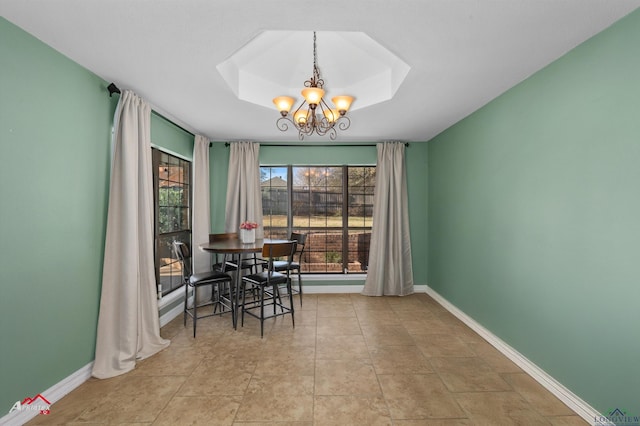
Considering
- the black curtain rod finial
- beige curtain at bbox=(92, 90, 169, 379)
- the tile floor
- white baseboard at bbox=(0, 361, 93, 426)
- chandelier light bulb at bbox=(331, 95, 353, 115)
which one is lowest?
the tile floor

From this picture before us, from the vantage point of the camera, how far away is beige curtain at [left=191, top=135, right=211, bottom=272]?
13.1ft

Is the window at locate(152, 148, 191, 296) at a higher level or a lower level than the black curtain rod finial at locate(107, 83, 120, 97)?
lower

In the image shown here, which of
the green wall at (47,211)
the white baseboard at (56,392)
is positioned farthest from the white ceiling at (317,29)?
the white baseboard at (56,392)

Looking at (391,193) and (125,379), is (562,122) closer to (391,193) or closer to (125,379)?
(391,193)

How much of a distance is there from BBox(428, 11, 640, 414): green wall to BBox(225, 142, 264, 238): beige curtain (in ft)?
9.67

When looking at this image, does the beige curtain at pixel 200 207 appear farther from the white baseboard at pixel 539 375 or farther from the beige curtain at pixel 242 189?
the white baseboard at pixel 539 375

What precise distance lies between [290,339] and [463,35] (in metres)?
2.91

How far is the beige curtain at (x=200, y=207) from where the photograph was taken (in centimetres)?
399

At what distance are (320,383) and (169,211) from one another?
105 inches

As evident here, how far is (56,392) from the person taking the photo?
2.01 meters

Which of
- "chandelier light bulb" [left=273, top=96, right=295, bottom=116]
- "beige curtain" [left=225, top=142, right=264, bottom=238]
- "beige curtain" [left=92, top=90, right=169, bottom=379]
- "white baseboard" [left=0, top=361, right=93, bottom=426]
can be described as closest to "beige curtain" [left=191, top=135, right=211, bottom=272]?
"beige curtain" [left=225, top=142, right=264, bottom=238]

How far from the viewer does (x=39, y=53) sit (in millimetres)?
1894

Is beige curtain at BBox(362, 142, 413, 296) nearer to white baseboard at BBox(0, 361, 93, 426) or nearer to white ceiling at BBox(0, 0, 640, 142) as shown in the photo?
white ceiling at BBox(0, 0, 640, 142)

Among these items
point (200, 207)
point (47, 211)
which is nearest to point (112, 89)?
point (47, 211)
